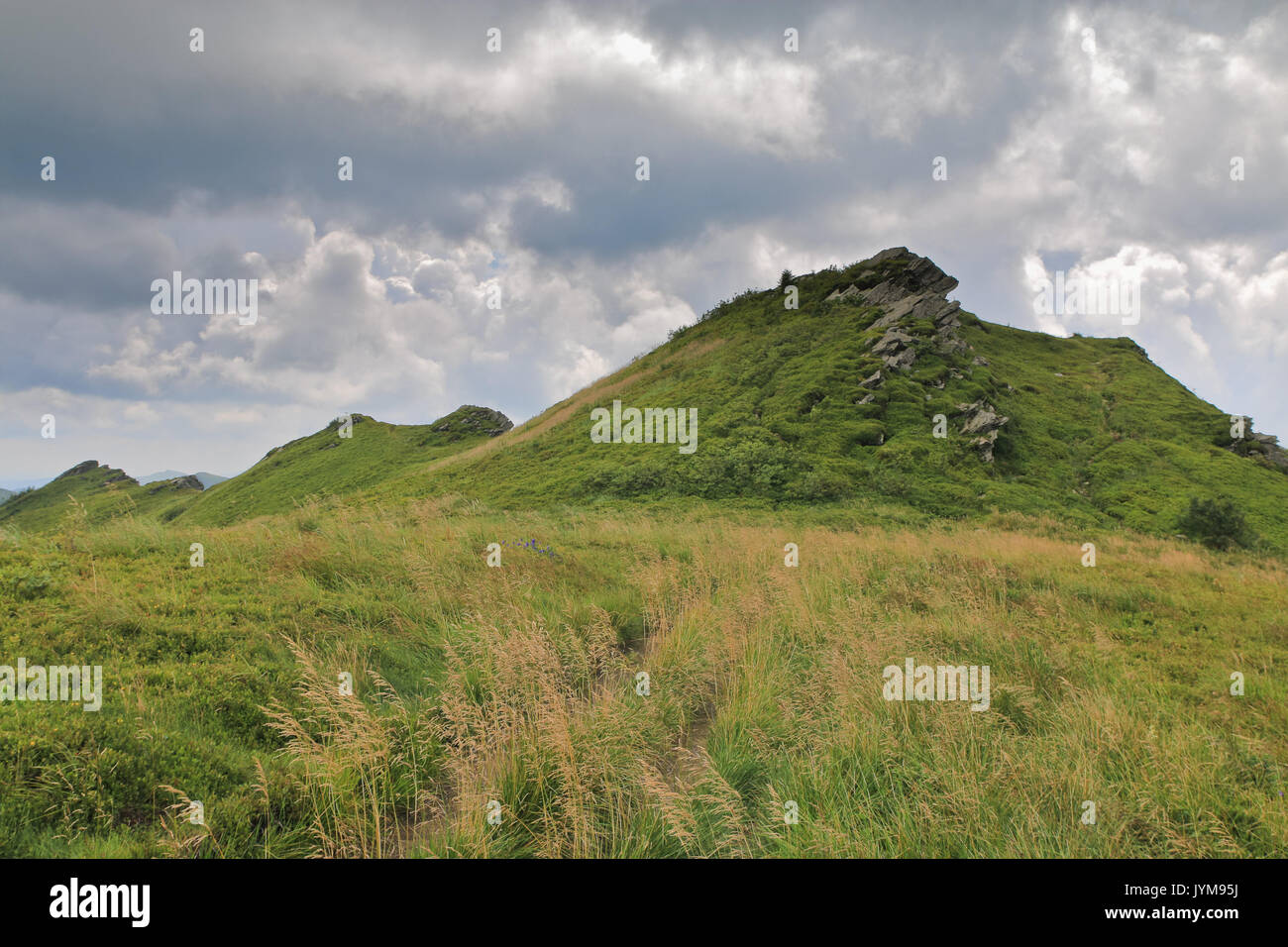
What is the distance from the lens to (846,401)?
29.6m

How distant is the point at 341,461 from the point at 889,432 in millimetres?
55274

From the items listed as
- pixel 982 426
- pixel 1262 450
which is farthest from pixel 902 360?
pixel 1262 450

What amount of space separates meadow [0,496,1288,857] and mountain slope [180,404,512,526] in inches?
1699

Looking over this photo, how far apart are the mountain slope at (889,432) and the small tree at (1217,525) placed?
102cm

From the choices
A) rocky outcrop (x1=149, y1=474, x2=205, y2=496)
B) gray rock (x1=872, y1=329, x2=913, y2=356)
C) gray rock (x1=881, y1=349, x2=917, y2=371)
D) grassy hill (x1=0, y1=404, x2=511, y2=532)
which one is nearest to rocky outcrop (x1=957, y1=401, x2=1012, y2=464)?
gray rock (x1=881, y1=349, x2=917, y2=371)

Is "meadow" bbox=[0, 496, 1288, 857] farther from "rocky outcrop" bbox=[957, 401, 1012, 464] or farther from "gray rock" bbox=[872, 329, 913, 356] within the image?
"gray rock" bbox=[872, 329, 913, 356]

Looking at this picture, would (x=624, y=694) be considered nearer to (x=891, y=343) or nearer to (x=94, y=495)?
(x=891, y=343)

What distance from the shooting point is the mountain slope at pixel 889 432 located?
24688 millimetres

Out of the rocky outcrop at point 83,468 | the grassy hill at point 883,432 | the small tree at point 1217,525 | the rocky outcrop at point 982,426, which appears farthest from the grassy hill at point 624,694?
the rocky outcrop at point 83,468

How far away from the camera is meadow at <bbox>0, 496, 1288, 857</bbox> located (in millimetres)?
3455

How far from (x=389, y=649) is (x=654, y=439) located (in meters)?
25.6
